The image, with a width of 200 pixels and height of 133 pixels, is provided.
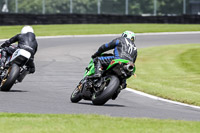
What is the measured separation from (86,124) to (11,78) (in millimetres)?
4669

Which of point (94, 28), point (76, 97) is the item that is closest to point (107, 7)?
point (94, 28)

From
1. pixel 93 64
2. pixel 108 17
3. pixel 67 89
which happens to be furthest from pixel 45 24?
pixel 93 64

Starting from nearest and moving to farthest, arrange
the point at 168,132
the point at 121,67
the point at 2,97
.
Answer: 1. the point at 168,132
2. the point at 121,67
3. the point at 2,97

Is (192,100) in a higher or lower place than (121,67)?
lower

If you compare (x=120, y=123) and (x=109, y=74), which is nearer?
(x=120, y=123)

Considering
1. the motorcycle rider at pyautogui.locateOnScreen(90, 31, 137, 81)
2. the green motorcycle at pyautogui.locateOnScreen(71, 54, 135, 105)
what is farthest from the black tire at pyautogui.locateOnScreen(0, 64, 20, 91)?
the motorcycle rider at pyautogui.locateOnScreen(90, 31, 137, 81)

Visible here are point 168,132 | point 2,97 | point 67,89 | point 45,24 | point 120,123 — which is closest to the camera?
point 168,132

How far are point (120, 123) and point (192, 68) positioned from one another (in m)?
11.7

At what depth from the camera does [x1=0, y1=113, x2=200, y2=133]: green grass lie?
6920 mm

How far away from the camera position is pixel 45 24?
38719 millimetres

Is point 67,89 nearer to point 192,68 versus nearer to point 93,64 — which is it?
point 93,64

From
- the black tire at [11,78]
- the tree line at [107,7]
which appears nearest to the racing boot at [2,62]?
the black tire at [11,78]

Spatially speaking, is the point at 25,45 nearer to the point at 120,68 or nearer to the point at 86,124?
the point at 120,68

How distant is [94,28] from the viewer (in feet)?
124
